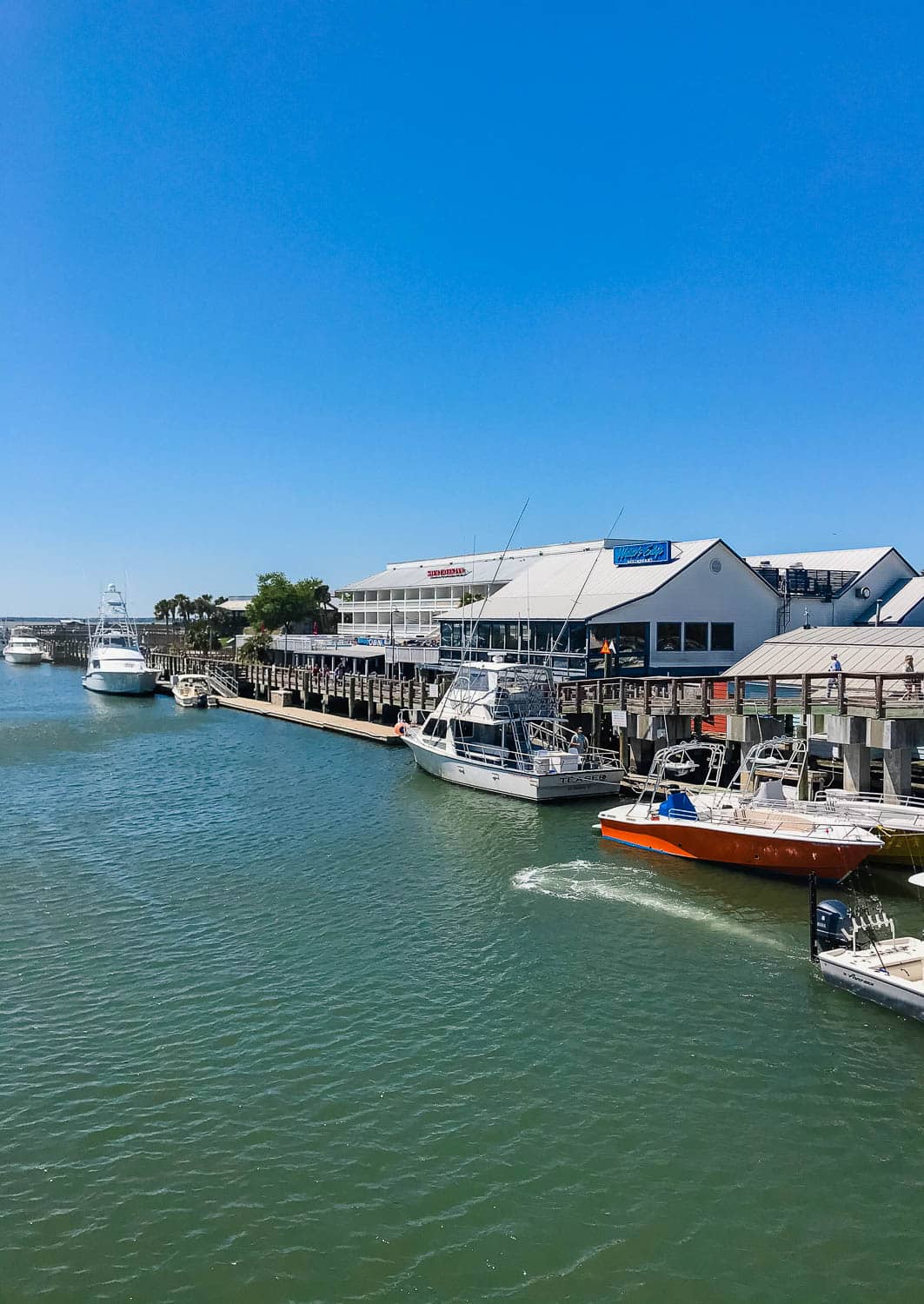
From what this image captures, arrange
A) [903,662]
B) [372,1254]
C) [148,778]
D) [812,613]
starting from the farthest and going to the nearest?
[812,613], [148,778], [903,662], [372,1254]

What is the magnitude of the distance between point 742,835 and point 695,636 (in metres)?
25.7

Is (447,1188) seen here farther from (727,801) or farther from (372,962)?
(727,801)

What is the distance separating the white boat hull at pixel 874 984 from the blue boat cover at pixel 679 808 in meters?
9.72

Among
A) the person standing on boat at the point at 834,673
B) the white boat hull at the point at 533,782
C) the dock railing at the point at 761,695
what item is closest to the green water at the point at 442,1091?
the dock railing at the point at 761,695

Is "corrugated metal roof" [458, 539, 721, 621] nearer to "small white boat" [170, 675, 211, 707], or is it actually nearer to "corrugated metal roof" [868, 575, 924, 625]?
"corrugated metal roof" [868, 575, 924, 625]

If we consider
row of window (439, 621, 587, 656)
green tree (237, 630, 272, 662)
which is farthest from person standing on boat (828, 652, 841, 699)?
green tree (237, 630, 272, 662)

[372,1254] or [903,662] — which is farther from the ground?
[903,662]

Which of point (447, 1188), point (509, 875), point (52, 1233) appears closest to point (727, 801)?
point (509, 875)

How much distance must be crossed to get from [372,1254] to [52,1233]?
177 inches

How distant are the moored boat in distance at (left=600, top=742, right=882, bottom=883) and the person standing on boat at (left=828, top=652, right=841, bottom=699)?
209 inches

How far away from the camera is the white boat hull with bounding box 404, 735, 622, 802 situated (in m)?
39.5

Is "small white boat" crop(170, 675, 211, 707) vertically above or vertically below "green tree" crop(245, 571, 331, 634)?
below

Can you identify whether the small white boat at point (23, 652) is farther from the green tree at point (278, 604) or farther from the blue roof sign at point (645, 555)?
the blue roof sign at point (645, 555)

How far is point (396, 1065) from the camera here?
56.0 feet
